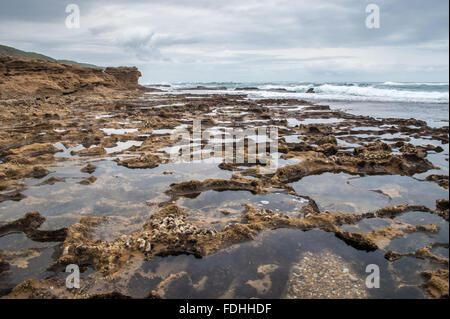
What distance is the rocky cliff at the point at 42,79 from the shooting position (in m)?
27.0

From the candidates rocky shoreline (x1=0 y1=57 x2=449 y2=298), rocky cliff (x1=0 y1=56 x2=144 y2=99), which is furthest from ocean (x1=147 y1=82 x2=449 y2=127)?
rocky cliff (x1=0 y1=56 x2=144 y2=99)

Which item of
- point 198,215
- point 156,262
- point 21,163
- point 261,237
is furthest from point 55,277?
→ point 21,163

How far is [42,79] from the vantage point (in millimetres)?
29391

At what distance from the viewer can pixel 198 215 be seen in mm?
4980

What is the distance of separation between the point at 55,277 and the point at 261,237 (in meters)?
2.78

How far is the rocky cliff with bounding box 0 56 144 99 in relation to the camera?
Answer: 27.0 meters
